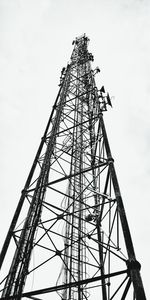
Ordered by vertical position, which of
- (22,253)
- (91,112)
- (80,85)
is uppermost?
(80,85)

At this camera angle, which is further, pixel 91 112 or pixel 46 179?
pixel 91 112

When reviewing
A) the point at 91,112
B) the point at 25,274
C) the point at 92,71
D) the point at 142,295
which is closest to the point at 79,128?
the point at 91,112

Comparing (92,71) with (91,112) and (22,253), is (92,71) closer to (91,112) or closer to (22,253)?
(91,112)

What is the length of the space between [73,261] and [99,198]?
2.37 metres

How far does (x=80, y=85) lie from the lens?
43.1ft

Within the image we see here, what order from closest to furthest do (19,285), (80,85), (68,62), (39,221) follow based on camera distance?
(19,285) < (39,221) < (80,85) < (68,62)

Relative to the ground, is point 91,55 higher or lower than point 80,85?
higher

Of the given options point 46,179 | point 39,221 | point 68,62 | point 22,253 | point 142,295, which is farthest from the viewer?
point 68,62

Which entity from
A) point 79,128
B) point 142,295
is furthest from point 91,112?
point 142,295

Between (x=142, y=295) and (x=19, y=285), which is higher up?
(x=19, y=285)

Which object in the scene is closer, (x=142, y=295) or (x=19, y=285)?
(x=142, y=295)

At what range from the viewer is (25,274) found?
5879 millimetres

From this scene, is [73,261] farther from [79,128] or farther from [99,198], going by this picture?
[79,128]

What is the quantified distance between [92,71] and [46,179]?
7.97 metres
